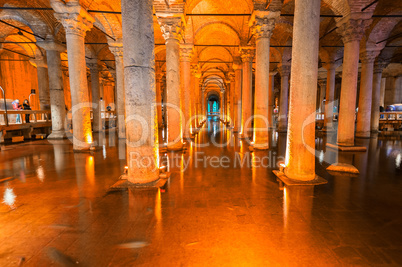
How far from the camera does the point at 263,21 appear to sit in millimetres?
9039

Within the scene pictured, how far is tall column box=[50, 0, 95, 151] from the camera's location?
8805 millimetres

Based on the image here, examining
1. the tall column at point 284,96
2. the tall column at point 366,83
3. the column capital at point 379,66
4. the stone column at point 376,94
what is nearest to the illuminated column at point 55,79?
the tall column at point 284,96

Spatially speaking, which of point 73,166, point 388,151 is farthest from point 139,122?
point 388,151

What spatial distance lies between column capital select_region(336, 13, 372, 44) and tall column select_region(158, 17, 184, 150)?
7.53 meters

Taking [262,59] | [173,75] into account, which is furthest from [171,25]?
[262,59]

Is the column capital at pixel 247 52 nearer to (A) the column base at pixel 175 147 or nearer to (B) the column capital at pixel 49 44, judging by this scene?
(A) the column base at pixel 175 147

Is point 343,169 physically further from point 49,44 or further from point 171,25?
point 49,44

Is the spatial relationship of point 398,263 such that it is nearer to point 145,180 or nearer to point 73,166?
point 145,180

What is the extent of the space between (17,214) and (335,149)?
39.0 feet

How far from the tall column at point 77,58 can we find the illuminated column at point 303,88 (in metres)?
8.99

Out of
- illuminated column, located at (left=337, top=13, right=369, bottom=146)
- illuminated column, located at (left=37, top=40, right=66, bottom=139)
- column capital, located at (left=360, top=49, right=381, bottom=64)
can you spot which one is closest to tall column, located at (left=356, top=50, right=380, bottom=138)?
column capital, located at (left=360, top=49, right=381, bottom=64)

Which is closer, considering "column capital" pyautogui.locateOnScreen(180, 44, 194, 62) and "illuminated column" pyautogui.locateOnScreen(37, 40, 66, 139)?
"column capital" pyautogui.locateOnScreen(180, 44, 194, 62)

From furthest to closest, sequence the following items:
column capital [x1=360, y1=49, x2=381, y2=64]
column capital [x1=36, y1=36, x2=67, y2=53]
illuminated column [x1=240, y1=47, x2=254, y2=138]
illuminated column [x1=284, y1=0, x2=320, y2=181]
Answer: illuminated column [x1=240, y1=47, x2=254, y2=138] < column capital [x1=36, y1=36, x2=67, y2=53] < column capital [x1=360, y1=49, x2=381, y2=64] < illuminated column [x1=284, y1=0, x2=320, y2=181]

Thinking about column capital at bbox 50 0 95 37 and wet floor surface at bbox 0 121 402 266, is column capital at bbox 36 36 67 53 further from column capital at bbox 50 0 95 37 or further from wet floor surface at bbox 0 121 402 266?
wet floor surface at bbox 0 121 402 266
